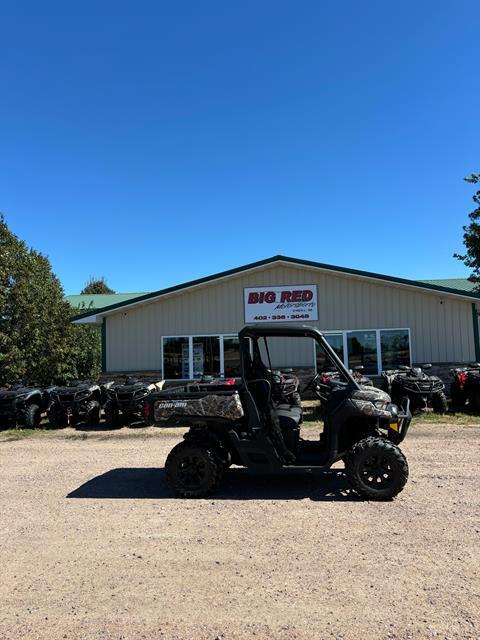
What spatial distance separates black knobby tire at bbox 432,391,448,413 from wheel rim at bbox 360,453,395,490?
708 cm

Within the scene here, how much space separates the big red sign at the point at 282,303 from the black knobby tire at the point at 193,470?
431 inches

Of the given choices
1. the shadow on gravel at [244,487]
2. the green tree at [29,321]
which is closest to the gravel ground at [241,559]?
the shadow on gravel at [244,487]

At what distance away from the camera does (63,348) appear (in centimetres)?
1997

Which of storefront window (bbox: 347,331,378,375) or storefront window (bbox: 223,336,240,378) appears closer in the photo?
storefront window (bbox: 347,331,378,375)

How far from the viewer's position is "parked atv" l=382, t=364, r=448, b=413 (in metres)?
11.6

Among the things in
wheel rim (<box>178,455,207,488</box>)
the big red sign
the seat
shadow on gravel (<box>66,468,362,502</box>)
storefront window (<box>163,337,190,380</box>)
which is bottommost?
shadow on gravel (<box>66,468,362,502</box>)

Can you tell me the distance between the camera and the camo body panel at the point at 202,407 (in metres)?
5.55

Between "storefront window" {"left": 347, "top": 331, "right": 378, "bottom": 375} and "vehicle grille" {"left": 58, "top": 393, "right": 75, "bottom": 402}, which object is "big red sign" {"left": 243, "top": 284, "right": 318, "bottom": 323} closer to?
"storefront window" {"left": 347, "top": 331, "right": 378, "bottom": 375}

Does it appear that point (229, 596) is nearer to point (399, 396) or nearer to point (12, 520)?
point (12, 520)

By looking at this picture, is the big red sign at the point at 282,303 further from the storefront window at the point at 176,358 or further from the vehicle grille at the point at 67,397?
the vehicle grille at the point at 67,397

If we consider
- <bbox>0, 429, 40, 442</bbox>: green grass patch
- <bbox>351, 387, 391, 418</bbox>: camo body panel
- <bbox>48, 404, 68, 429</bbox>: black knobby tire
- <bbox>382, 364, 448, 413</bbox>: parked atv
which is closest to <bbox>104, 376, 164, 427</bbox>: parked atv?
<bbox>48, 404, 68, 429</bbox>: black knobby tire

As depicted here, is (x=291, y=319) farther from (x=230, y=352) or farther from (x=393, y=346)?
(x=393, y=346)

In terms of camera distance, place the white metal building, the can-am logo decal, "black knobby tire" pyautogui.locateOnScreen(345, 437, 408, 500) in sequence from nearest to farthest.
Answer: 1. "black knobby tire" pyautogui.locateOnScreen(345, 437, 408, 500)
2. the can-am logo decal
3. the white metal building

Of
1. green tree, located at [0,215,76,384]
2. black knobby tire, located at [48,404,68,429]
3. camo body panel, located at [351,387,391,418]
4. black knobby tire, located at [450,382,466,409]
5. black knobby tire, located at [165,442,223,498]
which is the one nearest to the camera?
camo body panel, located at [351,387,391,418]
